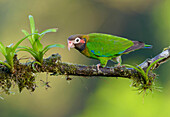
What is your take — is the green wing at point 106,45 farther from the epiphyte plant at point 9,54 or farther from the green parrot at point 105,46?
the epiphyte plant at point 9,54

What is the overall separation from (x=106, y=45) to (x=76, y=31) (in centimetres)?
1429

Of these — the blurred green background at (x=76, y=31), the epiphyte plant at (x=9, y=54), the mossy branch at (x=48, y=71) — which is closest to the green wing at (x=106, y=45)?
the mossy branch at (x=48, y=71)

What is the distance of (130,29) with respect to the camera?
18359mm

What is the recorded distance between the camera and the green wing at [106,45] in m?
3.30

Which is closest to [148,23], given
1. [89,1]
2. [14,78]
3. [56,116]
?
[89,1]

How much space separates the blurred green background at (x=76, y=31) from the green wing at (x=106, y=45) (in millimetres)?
11359

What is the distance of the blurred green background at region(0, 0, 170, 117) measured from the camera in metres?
16.5

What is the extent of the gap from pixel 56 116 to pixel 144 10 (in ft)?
30.5

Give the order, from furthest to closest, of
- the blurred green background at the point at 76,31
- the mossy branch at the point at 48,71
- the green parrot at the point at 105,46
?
the blurred green background at the point at 76,31, the green parrot at the point at 105,46, the mossy branch at the point at 48,71

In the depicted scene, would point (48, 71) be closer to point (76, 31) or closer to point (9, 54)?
point (9, 54)

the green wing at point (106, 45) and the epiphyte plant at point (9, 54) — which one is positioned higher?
the green wing at point (106, 45)

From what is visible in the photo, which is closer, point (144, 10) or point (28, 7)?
point (28, 7)

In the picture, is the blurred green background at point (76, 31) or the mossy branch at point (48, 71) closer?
the mossy branch at point (48, 71)

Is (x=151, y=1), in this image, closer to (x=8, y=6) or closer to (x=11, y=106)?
(x=8, y=6)
